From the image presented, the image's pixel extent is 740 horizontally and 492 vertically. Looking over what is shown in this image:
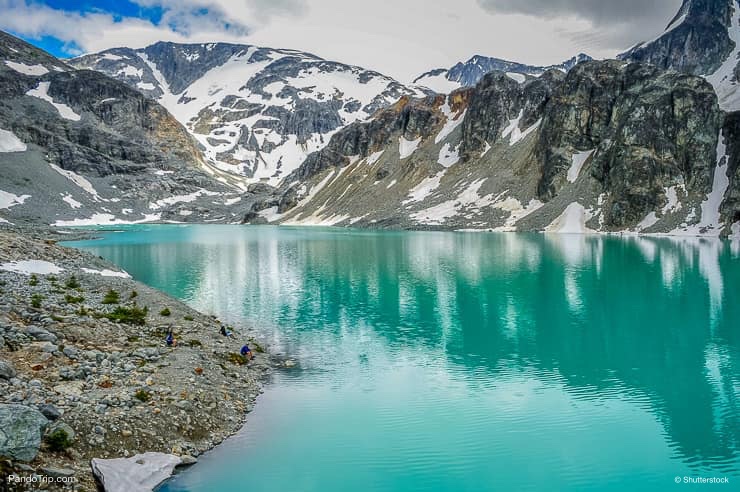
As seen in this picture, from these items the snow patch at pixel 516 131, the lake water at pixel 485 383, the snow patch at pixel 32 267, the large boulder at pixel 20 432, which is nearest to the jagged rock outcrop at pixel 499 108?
the snow patch at pixel 516 131

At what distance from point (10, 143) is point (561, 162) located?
180m

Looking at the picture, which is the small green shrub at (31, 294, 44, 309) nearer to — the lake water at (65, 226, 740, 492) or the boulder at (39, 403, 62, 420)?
the lake water at (65, 226, 740, 492)

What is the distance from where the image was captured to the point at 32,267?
3522 centimetres

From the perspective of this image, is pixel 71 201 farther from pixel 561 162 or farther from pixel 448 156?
pixel 561 162

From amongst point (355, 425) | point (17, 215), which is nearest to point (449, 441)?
point (355, 425)

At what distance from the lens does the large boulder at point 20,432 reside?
11.8 m

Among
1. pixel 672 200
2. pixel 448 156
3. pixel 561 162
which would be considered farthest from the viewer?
pixel 448 156

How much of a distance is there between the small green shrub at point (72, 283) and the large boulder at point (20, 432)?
20.7 meters

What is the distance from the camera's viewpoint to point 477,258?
69625mm

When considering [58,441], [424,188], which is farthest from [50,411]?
[424,188]

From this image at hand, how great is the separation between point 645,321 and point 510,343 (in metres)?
10.6

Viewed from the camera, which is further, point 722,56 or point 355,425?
point 722,56

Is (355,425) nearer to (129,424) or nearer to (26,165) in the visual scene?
(129,424)

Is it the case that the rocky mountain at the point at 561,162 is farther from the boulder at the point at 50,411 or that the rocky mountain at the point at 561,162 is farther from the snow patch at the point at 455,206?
the boulder at the point at 50,411
